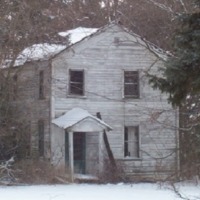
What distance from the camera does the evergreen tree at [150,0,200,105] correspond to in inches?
195

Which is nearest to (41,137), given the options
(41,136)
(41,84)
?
(41,136)

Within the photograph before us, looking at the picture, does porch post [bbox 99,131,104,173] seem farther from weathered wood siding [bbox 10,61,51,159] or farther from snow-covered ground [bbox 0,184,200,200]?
weathered wood siding [bbox 10,61,51,159]

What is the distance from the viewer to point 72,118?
30.2 metres

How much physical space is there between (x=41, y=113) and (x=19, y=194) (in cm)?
809

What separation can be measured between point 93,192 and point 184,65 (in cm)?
2092

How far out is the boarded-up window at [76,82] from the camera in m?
31.2

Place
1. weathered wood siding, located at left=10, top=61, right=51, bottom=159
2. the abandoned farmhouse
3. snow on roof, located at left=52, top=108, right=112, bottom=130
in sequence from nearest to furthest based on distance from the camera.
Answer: snow on roof, located at left=52, top=108, right=112, bottom=130
the abandoned farmhouse
weathered wood siding, located at left=10, top=61, right=51, bottom=159

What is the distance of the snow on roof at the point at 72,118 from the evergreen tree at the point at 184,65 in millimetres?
24339

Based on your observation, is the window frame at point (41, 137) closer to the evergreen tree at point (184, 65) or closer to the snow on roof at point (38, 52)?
the snow on roof at point (38, 52)

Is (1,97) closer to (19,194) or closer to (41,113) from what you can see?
(41,113)

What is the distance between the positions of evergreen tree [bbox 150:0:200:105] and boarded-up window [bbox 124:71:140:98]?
2672 cm

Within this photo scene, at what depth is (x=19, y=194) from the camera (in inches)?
955

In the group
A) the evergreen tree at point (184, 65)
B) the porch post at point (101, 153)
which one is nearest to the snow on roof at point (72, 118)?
the porch post at point (101, 153)

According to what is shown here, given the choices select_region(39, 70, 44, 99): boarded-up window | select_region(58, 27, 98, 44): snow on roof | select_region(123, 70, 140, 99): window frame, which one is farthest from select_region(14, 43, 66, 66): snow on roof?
select_region(123, 70, 140, 99): window frame
